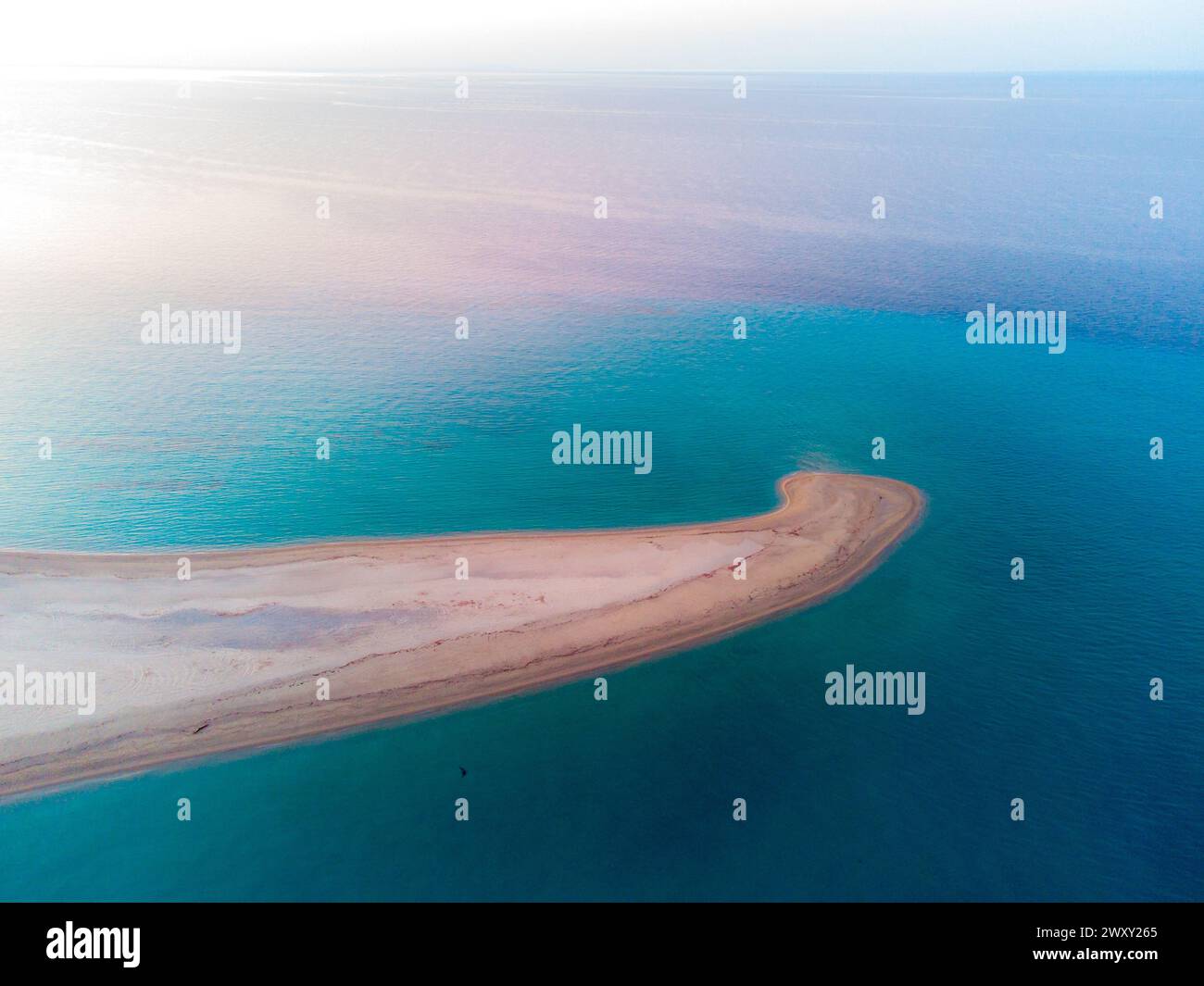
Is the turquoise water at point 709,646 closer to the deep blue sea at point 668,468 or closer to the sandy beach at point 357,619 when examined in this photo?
the deep blue sea at point 668,468

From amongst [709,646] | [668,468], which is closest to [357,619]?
[709,646]

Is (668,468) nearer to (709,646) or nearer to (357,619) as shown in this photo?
(709,646)

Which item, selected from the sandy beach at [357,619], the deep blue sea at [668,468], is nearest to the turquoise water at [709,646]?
the deep blue sea at [668,468]

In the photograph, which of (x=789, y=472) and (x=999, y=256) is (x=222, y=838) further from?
(x=999, y=256)

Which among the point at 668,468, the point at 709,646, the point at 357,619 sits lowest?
Answer: the point at 709,646

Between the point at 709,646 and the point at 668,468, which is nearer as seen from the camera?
the point at 709,646

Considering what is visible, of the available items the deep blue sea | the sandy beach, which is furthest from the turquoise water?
the sandy beach

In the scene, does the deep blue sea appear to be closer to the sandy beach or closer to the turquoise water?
the turquoise water

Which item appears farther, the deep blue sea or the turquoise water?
the deep blue sea
